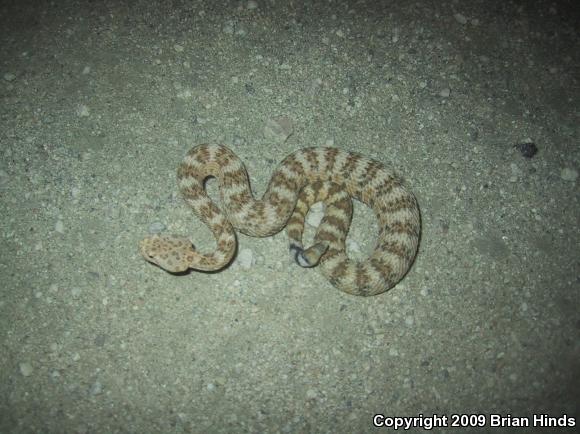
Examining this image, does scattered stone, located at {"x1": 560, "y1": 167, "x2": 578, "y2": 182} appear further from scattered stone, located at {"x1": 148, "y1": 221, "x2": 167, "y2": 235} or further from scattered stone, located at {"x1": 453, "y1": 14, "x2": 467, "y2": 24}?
scattered stone, located at {"x1": 148, "y1": 221, "x2": 167, "y2": 235}

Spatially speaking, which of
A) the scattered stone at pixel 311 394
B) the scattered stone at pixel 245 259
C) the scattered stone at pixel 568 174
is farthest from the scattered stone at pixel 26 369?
the scattered stone at pixel 568 174

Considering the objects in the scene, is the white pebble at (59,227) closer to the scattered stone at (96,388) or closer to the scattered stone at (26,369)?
the scattered stone at (26,369)

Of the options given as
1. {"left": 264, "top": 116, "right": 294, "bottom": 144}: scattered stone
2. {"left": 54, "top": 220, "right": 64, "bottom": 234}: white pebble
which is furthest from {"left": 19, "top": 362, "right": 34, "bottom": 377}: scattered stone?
{"left": 264, "top": 116, "right": 294, "bottom": 144}: scattered stone

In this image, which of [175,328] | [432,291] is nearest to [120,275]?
[175,328]

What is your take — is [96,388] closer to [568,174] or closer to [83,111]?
[83,111]

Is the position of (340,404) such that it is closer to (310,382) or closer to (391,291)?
(310,382)

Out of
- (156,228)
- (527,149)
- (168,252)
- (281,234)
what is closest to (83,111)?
(156,228)
